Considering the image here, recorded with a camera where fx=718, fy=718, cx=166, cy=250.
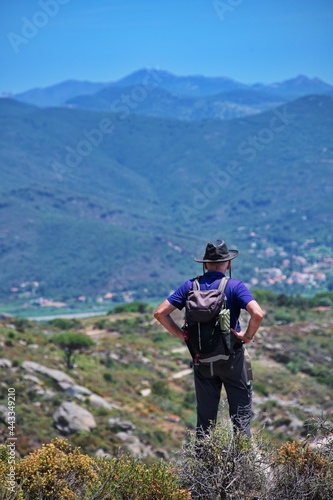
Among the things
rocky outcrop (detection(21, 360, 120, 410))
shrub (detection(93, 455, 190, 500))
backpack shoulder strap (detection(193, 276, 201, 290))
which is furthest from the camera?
rocky outcrop (detection(21, 360, 120, 410))

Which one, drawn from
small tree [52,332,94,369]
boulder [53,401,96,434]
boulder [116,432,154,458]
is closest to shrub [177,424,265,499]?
boulder [116,432,154,458]

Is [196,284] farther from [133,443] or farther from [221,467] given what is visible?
[133,443]

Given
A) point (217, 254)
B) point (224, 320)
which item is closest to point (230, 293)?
point (224, 320)

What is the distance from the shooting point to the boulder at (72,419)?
20.8 meters

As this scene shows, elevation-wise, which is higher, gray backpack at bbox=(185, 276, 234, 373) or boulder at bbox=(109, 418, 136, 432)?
gray backpack at bbox=(185, 276, 234, 373)

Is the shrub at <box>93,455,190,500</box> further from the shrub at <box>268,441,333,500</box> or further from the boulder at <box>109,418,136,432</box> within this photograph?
the boulder at <box>109,418,136,432</box>

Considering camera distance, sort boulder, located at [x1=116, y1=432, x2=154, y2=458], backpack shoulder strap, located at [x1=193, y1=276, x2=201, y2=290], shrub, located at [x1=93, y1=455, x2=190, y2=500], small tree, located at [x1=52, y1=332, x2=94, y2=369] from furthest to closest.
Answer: small tree, located at [x1=52, y1=332, x2=94, y2=369]
boulder, located at [x1=116, y1=432, x2=154, y2=458]
backpack shoulder strap, located at [x1=193, y1=276, x2=201, y2=290]
shrub, located at [x1=93, y1=455, x2=190, y2=500]

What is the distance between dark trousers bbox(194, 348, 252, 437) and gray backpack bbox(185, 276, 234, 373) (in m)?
0.14

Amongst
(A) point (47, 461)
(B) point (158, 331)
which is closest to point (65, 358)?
(B) point (158, 331)

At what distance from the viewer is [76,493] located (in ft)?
17.9

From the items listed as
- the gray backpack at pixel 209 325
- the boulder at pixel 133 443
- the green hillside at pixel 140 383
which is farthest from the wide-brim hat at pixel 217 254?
the boulder at pixel 133 443

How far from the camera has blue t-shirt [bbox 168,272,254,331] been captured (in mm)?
5617

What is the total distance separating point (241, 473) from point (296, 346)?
33.7 m

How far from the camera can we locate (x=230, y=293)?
18.6 feet
